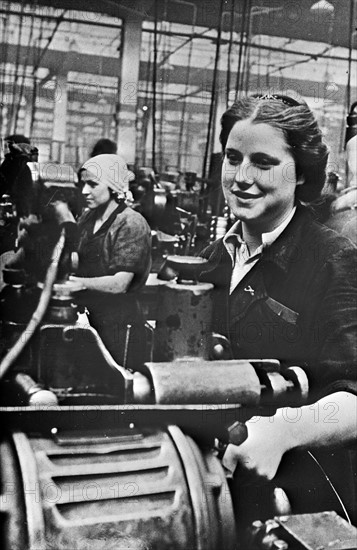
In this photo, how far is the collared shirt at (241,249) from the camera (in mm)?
2459

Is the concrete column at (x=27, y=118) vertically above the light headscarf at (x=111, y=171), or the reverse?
the concrete column at (x=27, y=118)

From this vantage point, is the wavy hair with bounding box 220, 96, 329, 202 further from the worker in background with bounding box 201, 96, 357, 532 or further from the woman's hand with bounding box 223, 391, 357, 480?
the woman's hand with bounding box 223, 391, 357, 480

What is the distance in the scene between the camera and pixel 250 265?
2.47 meters

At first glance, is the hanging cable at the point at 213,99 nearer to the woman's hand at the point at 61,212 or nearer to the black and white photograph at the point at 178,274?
the black and white photograph at the point at 178,274

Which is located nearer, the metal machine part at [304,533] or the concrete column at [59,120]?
the concrete column at [59,120]

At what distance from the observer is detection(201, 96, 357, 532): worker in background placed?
7.90 ft

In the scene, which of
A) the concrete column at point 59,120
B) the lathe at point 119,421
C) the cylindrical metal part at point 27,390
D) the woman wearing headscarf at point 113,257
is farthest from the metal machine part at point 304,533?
the concrete column at point 59,120

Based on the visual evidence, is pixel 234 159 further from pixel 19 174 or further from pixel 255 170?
pixel 19 174

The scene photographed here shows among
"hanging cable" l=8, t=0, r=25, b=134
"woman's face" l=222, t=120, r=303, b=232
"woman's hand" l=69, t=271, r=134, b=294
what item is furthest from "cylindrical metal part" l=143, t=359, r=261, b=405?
"hanging cable" l=8, t=0, r=25, b=134

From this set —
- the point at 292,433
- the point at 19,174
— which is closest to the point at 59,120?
the point at 19,174

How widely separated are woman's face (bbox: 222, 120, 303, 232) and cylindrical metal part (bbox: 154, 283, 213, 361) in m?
0.32

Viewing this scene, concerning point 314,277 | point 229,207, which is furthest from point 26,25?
point 314,277

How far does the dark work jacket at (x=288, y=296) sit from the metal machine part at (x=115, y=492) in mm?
432

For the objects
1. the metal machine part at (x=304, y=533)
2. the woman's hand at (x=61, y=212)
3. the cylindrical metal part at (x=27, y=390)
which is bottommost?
the metal machine part at (x=304, y=533)
